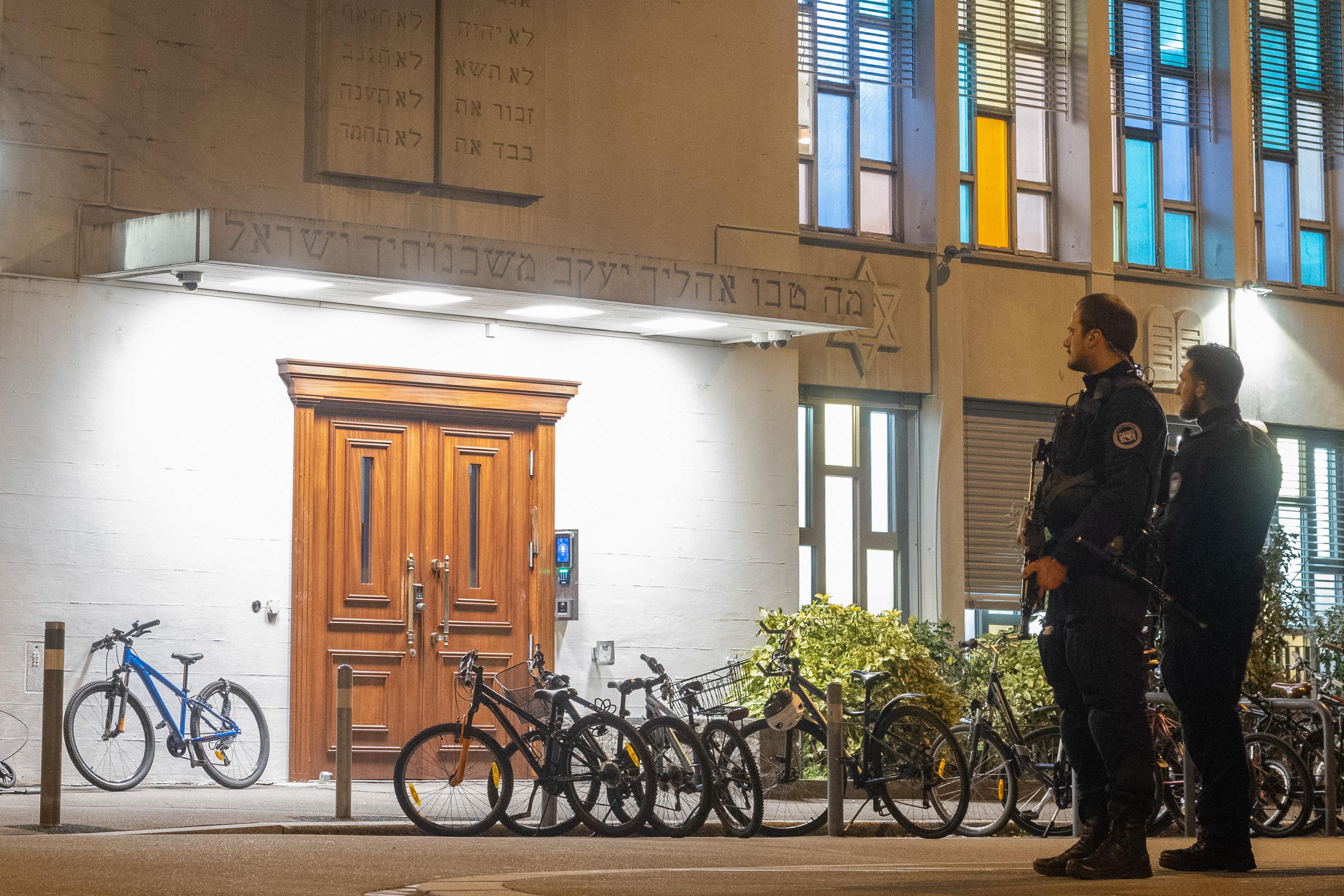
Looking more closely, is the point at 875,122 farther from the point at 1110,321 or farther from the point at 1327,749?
the point at 1110,321

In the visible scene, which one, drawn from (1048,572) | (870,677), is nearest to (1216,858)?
(1048,572)

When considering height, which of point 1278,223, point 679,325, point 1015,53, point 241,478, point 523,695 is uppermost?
point 1015,53

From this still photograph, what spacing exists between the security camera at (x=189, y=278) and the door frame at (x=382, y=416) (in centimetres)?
90

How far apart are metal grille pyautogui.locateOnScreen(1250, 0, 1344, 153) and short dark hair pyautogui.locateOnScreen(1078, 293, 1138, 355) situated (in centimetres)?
1439

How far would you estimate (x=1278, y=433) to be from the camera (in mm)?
19688

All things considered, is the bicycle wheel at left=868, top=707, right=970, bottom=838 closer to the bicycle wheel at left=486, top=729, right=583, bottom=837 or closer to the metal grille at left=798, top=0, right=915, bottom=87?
the bicycle wheel at left=486, top=729, right=583, bottom=837

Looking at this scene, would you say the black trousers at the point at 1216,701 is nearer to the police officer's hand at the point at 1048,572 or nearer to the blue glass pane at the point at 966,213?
the police officer's hand at the point at 1048,572

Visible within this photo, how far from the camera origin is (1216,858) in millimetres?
6355

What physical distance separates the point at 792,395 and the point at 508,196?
3.01m

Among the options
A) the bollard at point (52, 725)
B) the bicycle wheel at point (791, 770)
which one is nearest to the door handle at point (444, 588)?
the bicycle wheel at point (791, 770)

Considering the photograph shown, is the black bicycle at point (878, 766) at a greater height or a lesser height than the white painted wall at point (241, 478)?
lesser

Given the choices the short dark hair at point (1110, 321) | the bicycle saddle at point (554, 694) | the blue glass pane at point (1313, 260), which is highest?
the blue glass pane at point (1313, 260)

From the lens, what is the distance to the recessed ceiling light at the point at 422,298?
1356cm

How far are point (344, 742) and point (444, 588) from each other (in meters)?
4.04
